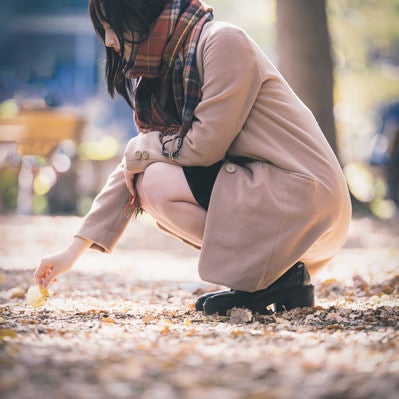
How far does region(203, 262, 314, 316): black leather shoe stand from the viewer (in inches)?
112

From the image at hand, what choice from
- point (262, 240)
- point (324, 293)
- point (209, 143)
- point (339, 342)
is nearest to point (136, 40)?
point (209, 143)

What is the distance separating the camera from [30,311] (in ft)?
10.1

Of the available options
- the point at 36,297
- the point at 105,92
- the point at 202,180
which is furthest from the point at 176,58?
the point at 105,92

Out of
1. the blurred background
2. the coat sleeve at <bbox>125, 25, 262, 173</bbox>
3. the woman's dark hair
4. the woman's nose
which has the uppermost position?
the woman's dark hair

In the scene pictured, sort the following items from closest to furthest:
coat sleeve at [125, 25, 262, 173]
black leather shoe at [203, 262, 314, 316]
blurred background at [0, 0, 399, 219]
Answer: coat sleeve at [125, 25, 262, 173], black leather shoe at [203, 262, 314, 316], blurred background at [0, 0, 399, 219]

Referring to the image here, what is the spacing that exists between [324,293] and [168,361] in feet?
6.36

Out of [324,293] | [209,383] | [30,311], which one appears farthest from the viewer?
[324,293]

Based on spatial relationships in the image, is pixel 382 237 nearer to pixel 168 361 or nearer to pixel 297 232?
pixel 297 232

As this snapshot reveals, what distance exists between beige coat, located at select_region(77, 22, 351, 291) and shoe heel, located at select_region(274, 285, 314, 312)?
0.60 feet

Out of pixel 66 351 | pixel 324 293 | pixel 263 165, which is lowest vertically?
pixel 324 293

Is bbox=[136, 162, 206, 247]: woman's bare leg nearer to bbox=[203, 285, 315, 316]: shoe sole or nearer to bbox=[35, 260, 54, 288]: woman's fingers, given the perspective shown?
bbox=[203, 285, 315, 316]: shoe sole

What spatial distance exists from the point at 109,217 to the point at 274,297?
0.72 metres

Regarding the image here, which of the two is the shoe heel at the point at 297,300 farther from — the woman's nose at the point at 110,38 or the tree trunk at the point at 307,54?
the tree trunk at the point at 307,54

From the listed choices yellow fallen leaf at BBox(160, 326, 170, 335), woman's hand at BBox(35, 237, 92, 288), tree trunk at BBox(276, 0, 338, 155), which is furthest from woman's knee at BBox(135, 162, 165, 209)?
tree trunk at BBox(276, 0, 338, 155)
